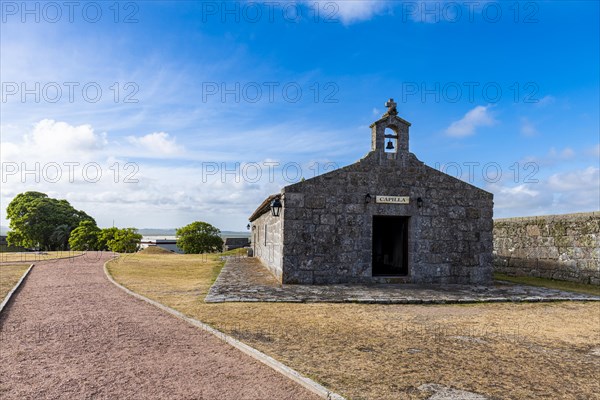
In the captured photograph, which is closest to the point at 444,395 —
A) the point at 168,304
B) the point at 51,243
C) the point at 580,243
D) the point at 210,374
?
the point at 210,374

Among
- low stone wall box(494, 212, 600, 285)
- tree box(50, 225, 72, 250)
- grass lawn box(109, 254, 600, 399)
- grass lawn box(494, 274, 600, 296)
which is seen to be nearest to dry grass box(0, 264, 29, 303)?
grass lawn box(109, 254, 600, 399)

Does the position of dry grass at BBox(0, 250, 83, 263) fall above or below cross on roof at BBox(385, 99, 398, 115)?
below

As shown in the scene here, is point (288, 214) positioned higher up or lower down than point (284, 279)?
higher up

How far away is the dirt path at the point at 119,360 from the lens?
4098 mm

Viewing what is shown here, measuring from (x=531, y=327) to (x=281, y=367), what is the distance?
4.71m

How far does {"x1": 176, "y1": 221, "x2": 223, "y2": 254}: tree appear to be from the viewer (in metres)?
34.6

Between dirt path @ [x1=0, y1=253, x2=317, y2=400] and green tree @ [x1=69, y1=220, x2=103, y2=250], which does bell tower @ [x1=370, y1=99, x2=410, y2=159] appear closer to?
dirt path @ [x1=0, y1=253, x2=317, y2=400]

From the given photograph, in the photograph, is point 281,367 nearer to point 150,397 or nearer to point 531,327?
point 150,397

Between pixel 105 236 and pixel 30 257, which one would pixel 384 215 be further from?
pixel 105 236

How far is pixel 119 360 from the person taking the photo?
16.5 ft

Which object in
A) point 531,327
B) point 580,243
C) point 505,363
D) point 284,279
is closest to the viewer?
point 505,363

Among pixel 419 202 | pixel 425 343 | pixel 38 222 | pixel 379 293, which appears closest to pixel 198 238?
pixel 38 222

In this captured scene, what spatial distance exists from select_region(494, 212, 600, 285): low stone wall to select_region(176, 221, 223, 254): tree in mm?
23767

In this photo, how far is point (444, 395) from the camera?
13.2 feet
